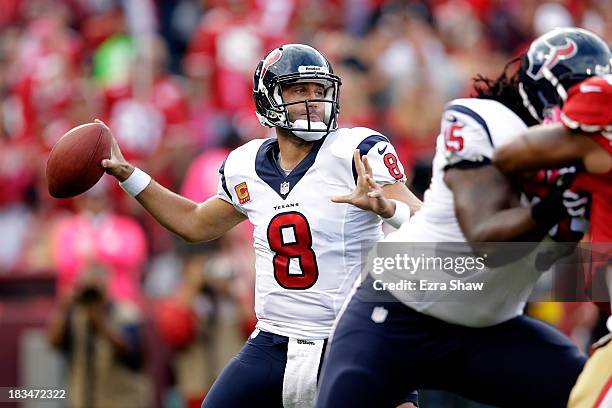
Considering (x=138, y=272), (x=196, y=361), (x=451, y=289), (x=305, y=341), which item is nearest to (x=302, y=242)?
(x=305, y=341)

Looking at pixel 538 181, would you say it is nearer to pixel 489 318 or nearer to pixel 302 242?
pixel 489 318

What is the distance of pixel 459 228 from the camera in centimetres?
429

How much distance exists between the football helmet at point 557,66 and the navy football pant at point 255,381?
4.54 ft

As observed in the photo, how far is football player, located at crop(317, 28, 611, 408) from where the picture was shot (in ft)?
13.6

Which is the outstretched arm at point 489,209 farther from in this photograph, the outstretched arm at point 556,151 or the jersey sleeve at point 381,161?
the jersey sleeve at point 381,161

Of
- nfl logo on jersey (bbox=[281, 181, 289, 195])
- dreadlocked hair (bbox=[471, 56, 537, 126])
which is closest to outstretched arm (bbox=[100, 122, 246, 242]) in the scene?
nfl logo on jersey (bbox=[281, 181, 289, 195])

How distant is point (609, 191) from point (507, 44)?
23.9 ft

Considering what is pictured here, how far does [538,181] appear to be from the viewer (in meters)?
4.17

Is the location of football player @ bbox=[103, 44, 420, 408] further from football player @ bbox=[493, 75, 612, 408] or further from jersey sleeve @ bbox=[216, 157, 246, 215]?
football player @ bbox=[493, 75, 612, 408]

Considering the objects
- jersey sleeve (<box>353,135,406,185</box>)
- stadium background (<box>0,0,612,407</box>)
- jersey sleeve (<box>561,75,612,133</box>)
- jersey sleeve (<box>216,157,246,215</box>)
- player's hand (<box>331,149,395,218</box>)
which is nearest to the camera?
jersey sleeve (<box>561,75,612,133</box>)

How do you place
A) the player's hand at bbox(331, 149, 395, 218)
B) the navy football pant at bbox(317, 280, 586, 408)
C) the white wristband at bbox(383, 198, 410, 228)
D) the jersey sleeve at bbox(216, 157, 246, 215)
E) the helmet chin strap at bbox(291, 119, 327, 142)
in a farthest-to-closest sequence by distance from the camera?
the jersey sleeve at bbox(216, 157, 246, 215)
the helmet chin strap at bbox(291, 119, 327, 142)
the white wristband at bbox(383, 198, 410, 228)
the player's hand at bbox(331, 149, 395, 218)
the navy football pant at bbox(317, 280, 586, 408)

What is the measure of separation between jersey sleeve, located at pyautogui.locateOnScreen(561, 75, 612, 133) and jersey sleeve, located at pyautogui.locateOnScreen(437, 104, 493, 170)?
312 mm

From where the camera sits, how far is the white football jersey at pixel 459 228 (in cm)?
415

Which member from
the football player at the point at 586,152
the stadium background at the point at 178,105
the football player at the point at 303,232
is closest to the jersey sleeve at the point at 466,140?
the football player at the point at 586,152
